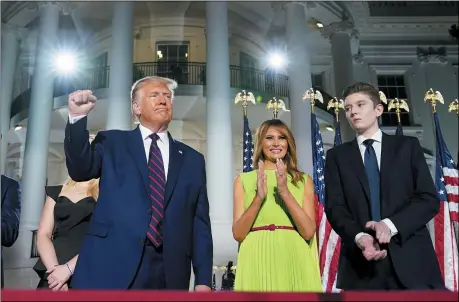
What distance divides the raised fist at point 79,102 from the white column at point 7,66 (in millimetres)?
11881

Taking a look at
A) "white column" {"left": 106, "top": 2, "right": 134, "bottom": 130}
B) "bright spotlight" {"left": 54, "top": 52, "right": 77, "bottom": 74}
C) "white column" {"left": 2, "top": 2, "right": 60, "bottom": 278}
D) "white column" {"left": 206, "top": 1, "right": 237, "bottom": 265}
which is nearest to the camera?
"white column" {"left": 206, "top": 1, "right": 237, "bottom": 265}

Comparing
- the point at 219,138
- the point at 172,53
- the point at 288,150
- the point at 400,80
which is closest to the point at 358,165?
the point at 288,150

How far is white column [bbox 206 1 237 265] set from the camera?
374 inches

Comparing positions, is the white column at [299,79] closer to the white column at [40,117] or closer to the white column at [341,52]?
the white column at [341,52]

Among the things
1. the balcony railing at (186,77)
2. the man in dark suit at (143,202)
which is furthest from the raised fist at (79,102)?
the balcony railing at (186,77)

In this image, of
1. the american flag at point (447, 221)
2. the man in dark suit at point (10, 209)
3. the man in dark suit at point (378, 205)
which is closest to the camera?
the man in dark suit at point (378, 205)

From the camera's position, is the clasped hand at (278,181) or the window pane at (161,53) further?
the window pane at (161,53)

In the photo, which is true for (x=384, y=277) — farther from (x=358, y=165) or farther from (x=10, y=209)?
(x=10, y=209)

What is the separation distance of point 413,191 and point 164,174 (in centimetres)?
128

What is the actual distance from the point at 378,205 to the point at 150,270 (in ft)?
3.91

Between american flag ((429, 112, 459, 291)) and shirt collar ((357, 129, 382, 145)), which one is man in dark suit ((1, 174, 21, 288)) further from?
american flag ((429, 112, 459, 291))

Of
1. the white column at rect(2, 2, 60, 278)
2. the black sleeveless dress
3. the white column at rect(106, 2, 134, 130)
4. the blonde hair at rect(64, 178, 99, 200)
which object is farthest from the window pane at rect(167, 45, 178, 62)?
the black sleeveless dress

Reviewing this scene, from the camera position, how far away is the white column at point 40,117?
36.0 feet

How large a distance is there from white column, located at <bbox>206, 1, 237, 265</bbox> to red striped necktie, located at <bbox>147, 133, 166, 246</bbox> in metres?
7.25
